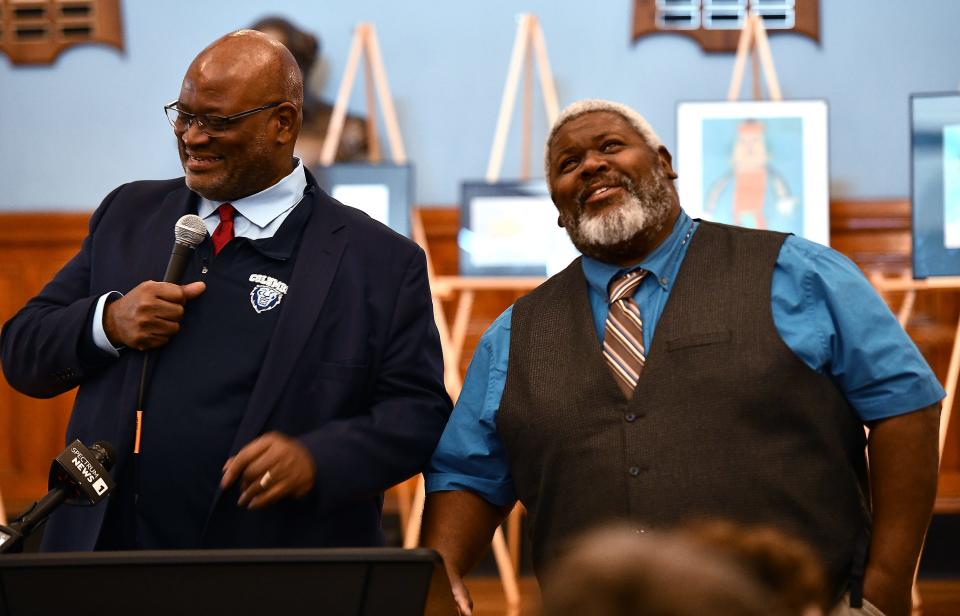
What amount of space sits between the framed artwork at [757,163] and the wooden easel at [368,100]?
1.10 meters

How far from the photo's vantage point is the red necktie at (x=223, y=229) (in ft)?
6.33

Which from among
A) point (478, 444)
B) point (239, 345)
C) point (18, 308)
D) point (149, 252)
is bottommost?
point (18, 308)

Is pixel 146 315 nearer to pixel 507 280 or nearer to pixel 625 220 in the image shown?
pixel 625 220

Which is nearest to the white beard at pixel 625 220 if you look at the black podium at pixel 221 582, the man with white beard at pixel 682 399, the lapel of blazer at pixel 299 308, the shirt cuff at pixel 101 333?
the man with white beard at pixel 682 399

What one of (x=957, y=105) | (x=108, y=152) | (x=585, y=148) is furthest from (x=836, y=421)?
(x=108, y=152)

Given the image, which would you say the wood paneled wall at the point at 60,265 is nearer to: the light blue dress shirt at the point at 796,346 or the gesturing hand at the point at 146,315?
the light blue dress shirt at the point at 796,346

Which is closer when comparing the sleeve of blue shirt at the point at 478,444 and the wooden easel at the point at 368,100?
the sleeve of blue shirt at the point at 478,444

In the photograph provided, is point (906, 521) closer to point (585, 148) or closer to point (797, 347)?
point (797, 347)

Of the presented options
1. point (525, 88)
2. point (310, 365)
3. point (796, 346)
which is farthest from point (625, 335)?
point (525, 88)

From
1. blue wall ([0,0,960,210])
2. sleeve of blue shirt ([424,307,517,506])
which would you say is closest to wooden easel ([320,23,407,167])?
blue wall ([0,0,960,210])

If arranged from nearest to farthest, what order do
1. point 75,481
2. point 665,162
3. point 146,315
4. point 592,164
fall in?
point 75,481 < point 146,315 < point 592,164 < point 665,162

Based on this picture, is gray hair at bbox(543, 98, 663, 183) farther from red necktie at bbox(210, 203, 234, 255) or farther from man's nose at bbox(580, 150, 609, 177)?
red necktie at bbox(210, 203, 234, 255)

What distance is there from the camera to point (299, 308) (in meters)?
1.87

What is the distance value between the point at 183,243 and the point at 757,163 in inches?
112
